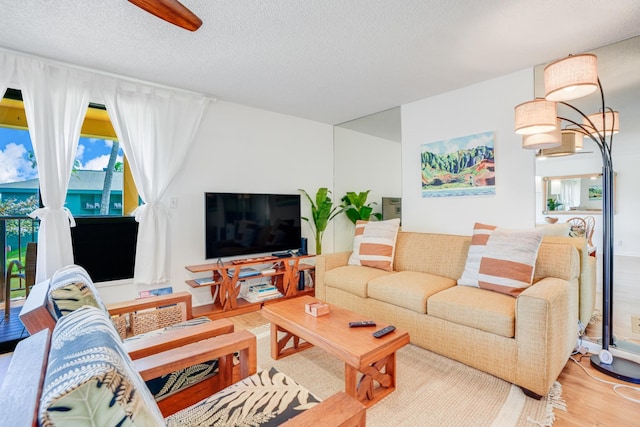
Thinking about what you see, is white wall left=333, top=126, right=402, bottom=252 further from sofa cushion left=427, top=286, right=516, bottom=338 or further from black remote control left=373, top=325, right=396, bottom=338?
black remote control left=373, top=325, right=396, bottom=338

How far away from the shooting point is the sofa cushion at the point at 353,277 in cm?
279

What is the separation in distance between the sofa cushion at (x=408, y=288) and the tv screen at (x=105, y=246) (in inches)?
93.9

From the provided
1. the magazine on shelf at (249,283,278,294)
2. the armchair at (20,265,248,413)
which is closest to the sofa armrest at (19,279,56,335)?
the armchair at (20,265,248,413)

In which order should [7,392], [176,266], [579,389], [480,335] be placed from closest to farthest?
[7,392]
[579,389]
[480,335]
[176,266]

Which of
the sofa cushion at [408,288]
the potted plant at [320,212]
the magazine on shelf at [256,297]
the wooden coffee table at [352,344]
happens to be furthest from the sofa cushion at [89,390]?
the potted plant at [320,212]

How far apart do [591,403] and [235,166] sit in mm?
3630

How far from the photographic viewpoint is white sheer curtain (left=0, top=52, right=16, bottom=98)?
2.30 m

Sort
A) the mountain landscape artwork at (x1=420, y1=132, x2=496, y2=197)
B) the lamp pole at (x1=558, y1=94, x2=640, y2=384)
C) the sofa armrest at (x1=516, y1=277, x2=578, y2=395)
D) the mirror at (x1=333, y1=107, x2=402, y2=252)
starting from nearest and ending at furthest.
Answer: the sofa armrest at (x1=516, y1=277, x2=578, y2=395), the lamp pole at (x1=558, y1=94, x2=640, y2=384), the mountain landscape artwork at (x1=420, y1=132, x2=496, y2=197), the mirror at (x1=333, y1=107, x2=402, y2=252)

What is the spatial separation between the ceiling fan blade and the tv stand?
87.5 inches

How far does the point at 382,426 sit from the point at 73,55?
3.45m

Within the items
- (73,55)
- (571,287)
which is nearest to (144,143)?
(73,55)

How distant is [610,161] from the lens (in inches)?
86.7

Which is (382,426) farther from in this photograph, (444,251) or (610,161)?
(610,161)

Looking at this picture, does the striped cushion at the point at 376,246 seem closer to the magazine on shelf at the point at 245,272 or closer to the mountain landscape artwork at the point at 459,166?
the mountain landscape artwork at the point at 459,166
